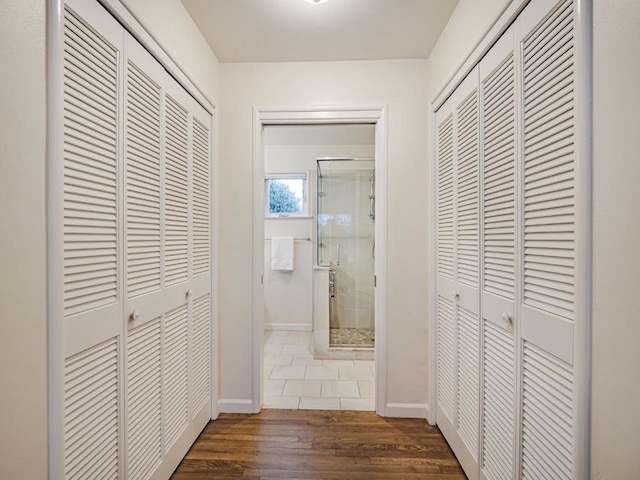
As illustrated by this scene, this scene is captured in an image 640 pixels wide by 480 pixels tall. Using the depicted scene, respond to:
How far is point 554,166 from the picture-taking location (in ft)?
3.58

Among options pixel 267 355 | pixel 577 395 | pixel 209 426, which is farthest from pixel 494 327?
pixel 267 355

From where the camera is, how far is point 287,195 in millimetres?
4703

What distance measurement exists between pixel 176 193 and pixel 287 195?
289 cm

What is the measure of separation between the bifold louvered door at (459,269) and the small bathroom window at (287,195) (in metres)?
2.62

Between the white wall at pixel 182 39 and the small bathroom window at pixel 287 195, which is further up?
the white wall at pixel 182 39

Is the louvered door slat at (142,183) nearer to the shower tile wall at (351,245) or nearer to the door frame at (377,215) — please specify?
the door frame at (377,215)

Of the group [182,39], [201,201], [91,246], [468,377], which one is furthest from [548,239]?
[182,39]

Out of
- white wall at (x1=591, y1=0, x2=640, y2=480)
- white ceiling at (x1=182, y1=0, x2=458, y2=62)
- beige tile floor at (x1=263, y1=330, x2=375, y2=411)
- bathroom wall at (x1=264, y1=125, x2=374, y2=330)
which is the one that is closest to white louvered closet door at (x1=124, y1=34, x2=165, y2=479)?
white ceiling at (x1=182, y1=0, x2=458, y2=62)

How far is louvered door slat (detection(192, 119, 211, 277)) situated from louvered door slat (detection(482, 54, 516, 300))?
156 cm

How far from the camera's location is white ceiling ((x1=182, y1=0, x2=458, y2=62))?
6.16ft

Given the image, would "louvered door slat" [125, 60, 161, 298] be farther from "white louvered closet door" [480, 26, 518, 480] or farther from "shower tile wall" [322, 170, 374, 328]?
"shower tile wall" [322, 170, 374, 328]

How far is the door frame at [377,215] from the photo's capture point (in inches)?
94.7

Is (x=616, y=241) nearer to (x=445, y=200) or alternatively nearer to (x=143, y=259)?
(x=445, y=200)

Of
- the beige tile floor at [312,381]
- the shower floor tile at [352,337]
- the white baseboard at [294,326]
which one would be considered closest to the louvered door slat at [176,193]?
the beige tile floor at [312,381]
